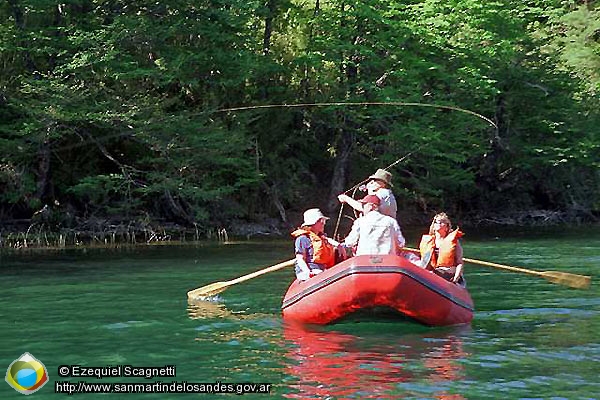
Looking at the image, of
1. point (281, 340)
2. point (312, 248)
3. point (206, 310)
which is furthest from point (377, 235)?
point (206, 310)

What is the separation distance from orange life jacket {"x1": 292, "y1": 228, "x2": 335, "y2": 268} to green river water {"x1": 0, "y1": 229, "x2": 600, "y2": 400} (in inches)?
34.9

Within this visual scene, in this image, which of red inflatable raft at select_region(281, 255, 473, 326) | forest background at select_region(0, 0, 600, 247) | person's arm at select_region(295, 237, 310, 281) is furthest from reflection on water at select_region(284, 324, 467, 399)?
forest background at select_region(0, 0, 600, 247)

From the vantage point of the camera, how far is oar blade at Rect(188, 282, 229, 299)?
39.1ft

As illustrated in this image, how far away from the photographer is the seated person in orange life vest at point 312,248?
34.5ft

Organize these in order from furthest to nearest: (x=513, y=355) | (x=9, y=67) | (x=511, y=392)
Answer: (x=9, y=67)
(x=513, y=355)
(x=511, y=392)

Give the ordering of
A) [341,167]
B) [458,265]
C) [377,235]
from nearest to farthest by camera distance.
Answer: [377,235] < [458,265] < [341,167]

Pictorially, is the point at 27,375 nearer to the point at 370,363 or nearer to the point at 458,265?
the point at 370,363

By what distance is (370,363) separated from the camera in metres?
7.90

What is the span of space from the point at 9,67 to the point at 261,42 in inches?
350

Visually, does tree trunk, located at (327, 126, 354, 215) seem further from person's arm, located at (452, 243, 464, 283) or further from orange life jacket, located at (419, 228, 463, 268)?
person's arm, located at (452, 243, 464, 283)

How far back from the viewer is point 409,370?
25.0 feet

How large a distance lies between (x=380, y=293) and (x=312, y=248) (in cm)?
171

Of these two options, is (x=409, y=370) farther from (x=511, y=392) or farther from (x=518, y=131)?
(x=518, y=131)

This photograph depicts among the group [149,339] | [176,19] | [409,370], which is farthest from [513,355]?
[176,19]
